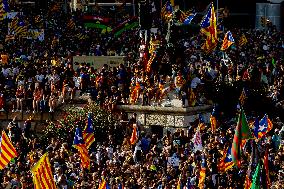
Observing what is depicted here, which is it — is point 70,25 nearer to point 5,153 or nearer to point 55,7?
point 55,7

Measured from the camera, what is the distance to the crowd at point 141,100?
4703 cm

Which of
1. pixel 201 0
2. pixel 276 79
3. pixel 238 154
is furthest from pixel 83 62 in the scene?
pixel 201 0

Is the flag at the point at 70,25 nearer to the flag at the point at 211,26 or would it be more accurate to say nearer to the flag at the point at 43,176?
the flag at the point at 211,26

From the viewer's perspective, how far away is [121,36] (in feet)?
227

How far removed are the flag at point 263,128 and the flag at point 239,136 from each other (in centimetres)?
477

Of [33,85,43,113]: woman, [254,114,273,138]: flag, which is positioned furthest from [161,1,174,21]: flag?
[254,114,273,138]: flag

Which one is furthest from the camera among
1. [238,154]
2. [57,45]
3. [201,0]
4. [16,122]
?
[201,0]

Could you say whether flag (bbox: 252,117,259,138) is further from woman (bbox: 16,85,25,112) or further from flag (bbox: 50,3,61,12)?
flag (bbox: 50,3,61,12)

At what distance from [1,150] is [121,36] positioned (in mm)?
21437

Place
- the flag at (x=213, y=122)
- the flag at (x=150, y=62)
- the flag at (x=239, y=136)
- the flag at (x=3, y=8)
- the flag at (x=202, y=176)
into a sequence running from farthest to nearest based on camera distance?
1. the flag at (x=3, y=8)
2. the flag at (x=150, y=62)
3. the flag at (x=213, y=122)
4. the flag at (x=202, y=176)
5. the flag at (x=239, y=136)

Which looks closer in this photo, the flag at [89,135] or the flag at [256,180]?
the flag at [256,180]

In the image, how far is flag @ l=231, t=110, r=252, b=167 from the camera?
42.4 m

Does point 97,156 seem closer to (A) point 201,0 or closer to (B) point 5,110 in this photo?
(B) point 5,110

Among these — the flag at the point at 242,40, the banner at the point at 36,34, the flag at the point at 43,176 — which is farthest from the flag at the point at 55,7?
the flag at the point at 43,176
